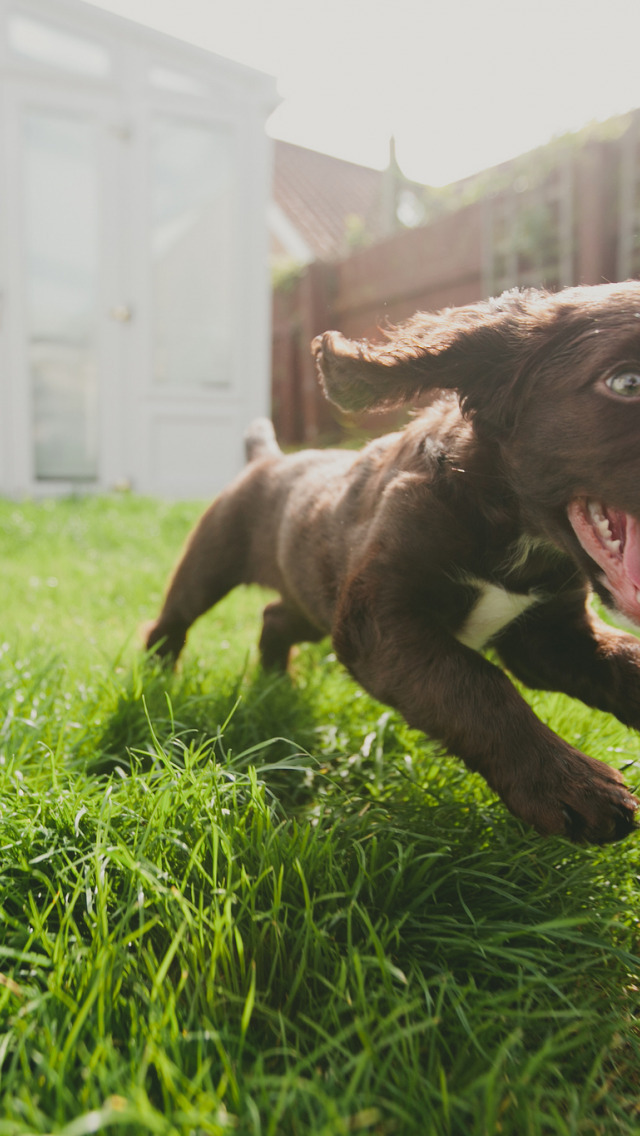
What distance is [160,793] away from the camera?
160cm

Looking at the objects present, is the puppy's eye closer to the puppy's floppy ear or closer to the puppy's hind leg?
the puppy's floppy ear

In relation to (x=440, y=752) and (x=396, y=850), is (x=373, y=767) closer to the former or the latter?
(x=440, y=752)

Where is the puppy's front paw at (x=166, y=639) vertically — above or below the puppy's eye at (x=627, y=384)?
below

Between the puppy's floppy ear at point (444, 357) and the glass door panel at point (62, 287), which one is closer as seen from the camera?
the puppy's floppy ear at point (444, 357)

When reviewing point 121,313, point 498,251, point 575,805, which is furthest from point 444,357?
point 121,313

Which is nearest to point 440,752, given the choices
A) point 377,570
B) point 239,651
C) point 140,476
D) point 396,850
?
point 396,850

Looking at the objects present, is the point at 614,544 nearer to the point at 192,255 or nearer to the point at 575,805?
the point at 575,805

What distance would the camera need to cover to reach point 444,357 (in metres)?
1.82

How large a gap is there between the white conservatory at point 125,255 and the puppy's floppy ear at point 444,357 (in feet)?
24.0

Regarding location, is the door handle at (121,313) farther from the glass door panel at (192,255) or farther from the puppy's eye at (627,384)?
the puppy's eye at (627,384)

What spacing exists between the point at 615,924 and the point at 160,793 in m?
0.83

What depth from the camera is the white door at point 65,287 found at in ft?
27.7

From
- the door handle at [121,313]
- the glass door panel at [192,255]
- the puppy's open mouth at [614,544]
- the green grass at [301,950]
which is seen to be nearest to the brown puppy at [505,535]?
the puppy's open mouth at [614,544]

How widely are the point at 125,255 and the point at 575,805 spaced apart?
8579mm
